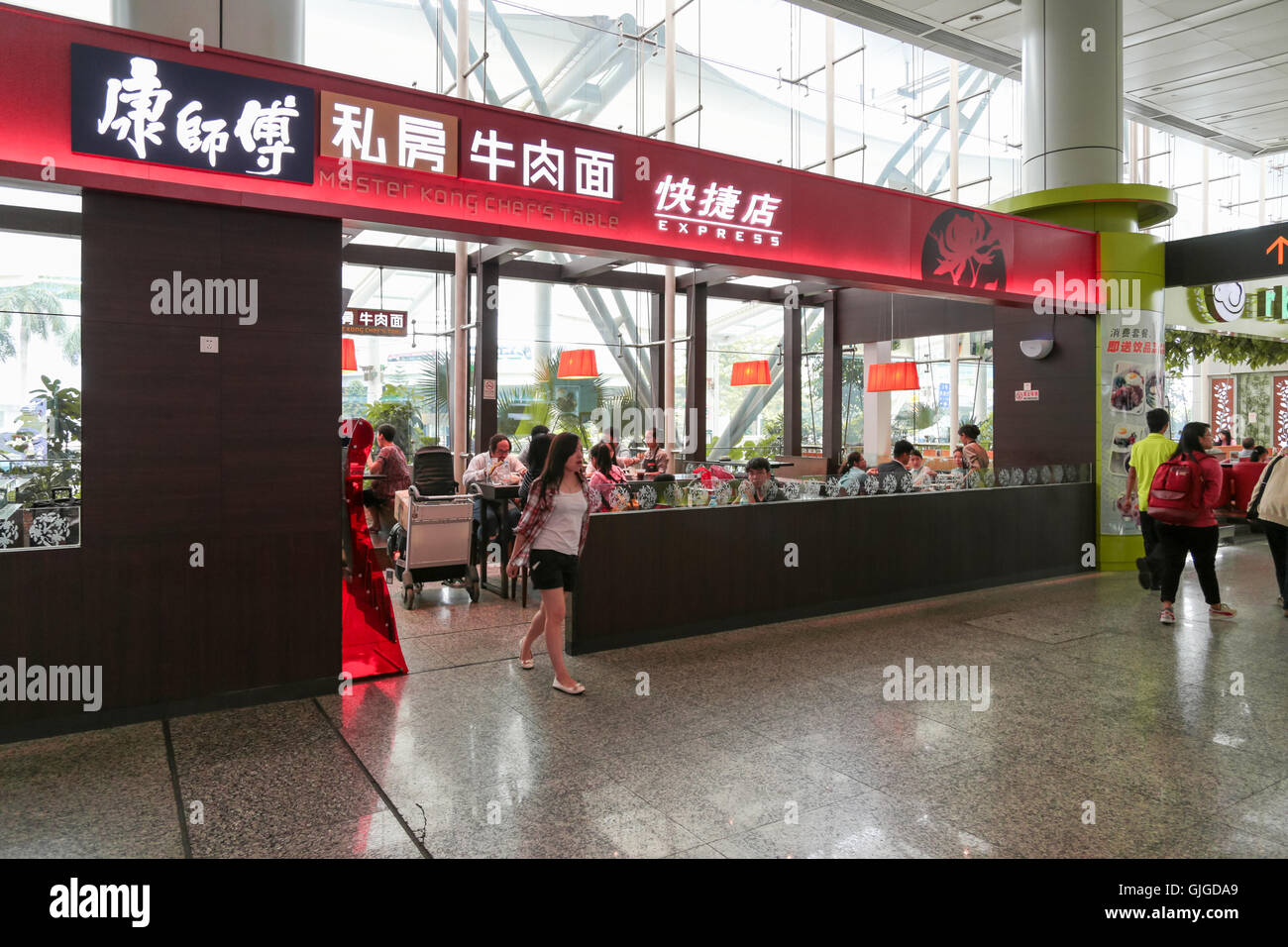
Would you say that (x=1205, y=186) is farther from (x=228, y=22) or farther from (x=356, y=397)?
(x=228, y=22)

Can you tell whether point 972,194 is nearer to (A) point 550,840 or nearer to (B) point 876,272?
(B) point 876,272

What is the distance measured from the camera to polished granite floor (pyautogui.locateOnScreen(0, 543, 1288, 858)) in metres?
3.08

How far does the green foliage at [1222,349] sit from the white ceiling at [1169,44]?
11.5 ft

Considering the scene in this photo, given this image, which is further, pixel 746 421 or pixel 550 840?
pixel 746 421

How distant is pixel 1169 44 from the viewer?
10.5 metres

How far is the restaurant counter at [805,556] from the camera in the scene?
18.9ft

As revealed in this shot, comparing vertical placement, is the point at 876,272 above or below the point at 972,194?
below

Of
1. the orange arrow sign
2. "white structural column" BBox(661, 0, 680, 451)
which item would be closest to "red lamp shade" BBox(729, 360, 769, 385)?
"white structural column" BBox(661, 0, 680, 451)

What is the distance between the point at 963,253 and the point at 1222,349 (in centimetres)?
847

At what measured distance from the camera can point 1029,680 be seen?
5059 mm

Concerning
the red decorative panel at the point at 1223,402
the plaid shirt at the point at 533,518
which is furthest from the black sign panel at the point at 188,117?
the red decorative panel at the point at 1223,402
